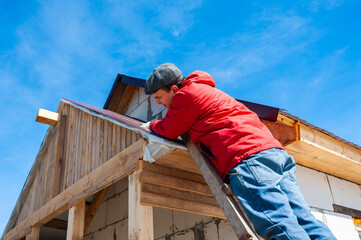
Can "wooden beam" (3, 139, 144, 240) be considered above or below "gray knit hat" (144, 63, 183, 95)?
below

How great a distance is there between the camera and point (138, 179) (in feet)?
12.5

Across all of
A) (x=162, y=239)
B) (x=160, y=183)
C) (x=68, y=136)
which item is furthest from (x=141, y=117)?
(x=160, y=183)

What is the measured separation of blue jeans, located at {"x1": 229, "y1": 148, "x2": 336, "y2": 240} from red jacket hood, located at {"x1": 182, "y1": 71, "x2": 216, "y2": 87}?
100 cm

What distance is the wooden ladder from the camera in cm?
242

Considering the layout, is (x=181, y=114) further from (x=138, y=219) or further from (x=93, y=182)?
(x=93, y=182)

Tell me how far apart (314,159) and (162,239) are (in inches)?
116

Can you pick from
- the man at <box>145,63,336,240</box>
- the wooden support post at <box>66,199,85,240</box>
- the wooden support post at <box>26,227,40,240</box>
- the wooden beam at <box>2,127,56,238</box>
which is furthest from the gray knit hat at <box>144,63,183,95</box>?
the wooden support post at <box>26,227,40,240</box>

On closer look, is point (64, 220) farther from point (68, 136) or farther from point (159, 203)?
point (159, 203)

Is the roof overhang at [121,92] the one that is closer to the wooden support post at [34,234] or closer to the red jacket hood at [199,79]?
the wooden support post at [34,234]

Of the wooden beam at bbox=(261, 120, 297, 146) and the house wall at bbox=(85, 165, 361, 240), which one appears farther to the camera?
the house wall at bbox=(85, 165, 361, 240)

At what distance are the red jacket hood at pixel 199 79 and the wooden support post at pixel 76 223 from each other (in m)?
2.65

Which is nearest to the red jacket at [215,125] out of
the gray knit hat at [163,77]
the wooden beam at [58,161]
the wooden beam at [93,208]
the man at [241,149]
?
the man at [241,149]

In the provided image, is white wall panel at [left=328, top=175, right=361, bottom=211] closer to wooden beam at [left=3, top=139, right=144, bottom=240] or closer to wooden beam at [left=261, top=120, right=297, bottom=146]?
wooden beam at [left=261, top=120, right=297, bottom=146]

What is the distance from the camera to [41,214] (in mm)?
5711
